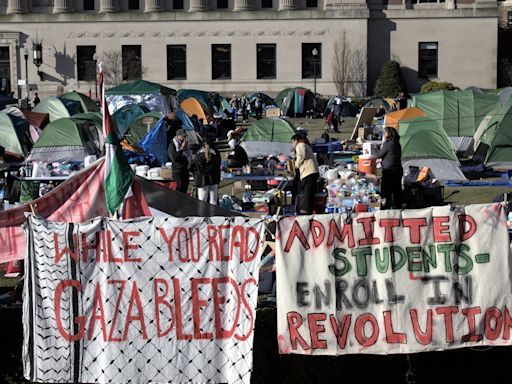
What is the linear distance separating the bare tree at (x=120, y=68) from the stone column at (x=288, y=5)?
9697mm

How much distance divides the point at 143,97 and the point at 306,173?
27190 millimetres

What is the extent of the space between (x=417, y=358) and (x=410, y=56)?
5940 cm

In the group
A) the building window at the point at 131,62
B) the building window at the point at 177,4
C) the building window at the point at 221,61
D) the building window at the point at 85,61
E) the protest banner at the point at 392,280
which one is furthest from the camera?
the building window at the point at 177,4

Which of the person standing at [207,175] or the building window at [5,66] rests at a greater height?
the building window at [5,66]

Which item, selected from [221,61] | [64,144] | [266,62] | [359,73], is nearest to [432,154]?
[64,144]

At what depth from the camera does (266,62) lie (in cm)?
6719

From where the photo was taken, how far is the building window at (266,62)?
67062mm

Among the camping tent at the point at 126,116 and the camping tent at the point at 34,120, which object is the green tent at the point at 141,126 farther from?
the camping tent at the point at 34,120

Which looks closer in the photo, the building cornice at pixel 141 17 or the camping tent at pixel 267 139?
the camping tent at pixel 267 139

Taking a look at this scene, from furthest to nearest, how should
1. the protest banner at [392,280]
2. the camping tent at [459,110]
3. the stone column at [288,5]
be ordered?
the stone column at [288,5], the camping tent at [459,110], the protest banner at [392,280]

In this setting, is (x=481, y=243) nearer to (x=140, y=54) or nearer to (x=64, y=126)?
(x=64, y=126)

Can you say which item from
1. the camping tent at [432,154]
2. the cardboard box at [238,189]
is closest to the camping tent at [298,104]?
the camping tent at [432,154]

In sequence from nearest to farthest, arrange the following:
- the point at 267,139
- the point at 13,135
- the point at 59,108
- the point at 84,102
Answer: the point at 267,139 → the point at 13,135 → the point at 59,108 → the point at 84,102

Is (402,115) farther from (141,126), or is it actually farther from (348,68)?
(348,68)
